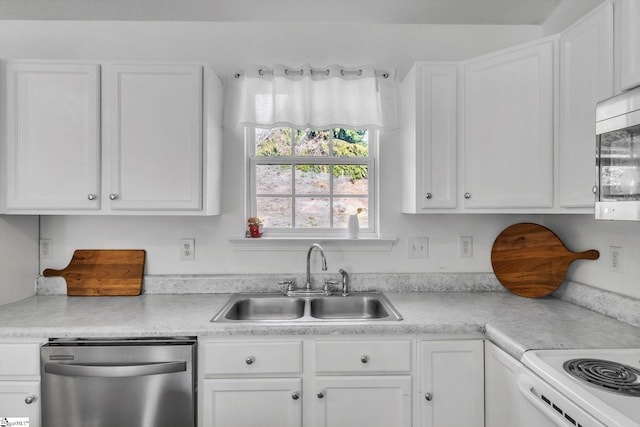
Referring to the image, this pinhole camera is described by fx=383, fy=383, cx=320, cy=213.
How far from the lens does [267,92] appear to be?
88.9 inches

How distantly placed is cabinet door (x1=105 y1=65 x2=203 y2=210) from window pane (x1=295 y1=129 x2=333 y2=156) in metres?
0.65

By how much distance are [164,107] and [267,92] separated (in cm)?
59

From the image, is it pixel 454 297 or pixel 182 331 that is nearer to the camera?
pixel 182 331

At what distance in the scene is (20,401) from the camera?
162 centimetres

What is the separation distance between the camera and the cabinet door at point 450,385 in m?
1.70

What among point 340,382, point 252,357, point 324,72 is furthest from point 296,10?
point 340,382

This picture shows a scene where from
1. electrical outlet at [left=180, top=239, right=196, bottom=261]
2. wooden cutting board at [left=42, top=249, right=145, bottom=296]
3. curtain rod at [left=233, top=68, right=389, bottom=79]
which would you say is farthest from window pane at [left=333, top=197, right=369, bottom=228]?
wooden cutting board at [left=42, top=249, right=145, bottom=296]

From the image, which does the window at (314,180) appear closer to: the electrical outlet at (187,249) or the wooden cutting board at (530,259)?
the electrical outlet at (187,249)

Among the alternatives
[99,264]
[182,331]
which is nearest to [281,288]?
[182,331]

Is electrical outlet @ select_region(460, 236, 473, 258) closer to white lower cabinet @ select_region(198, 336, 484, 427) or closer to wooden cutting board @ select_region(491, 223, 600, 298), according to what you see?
wooden cutting board @ select_region(491, 223, 600, 298)

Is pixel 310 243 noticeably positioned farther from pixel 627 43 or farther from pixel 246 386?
pixel 627 43

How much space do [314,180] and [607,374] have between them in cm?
171

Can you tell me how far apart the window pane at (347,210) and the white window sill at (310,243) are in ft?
0.46

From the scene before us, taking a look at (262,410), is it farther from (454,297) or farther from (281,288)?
(454,297)
